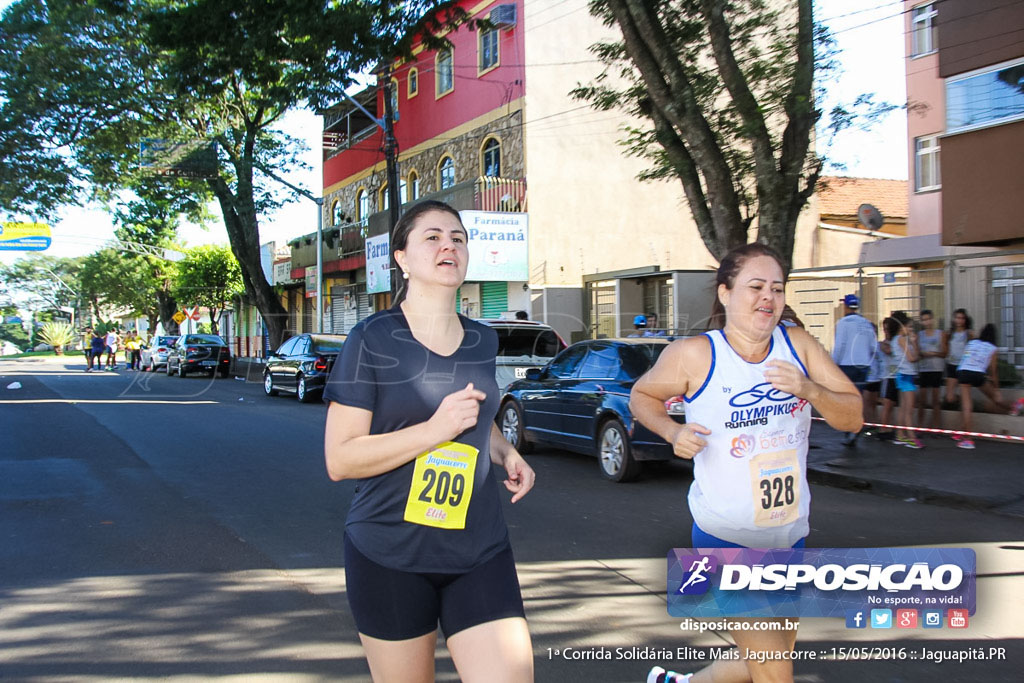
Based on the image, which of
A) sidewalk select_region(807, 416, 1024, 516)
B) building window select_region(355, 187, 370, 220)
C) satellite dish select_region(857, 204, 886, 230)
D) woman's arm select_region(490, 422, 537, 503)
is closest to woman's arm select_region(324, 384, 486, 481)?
woman's arm select_region(490, 422, 537, 503)

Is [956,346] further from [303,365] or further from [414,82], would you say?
[414,82]

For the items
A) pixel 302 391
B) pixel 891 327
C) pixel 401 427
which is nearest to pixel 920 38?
pixel 891 327

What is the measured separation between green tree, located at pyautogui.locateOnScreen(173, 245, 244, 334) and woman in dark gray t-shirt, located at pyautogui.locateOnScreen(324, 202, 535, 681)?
44.0 metres

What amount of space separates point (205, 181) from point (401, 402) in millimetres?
29800

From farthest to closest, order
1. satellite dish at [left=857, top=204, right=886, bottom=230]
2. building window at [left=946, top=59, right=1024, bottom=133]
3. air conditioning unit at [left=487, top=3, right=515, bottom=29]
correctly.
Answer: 1. air conditioning unit at [left=487, top=3, right=515, bottom=29]
2. satellite dish at [left=857, top=204, right=886, bottom=230]
3. building window at [left=946, top=59, right=1024, bottom=133]

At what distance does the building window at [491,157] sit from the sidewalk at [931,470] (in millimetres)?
14087

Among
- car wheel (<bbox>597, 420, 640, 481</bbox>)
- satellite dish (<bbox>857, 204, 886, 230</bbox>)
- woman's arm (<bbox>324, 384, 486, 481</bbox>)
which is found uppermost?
satellite dish (<bbox>857, 204, 886, 230</bbox>)

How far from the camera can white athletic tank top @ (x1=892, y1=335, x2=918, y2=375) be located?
11.8 meters

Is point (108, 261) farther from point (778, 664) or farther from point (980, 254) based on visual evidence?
point (778, 664)

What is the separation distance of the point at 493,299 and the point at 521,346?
977 centimetres

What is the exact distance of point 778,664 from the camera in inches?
109

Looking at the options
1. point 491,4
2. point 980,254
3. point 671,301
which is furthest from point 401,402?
point 491,4

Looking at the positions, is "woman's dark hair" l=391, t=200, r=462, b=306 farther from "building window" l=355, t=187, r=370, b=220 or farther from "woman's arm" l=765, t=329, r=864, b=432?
"building window" l=355, t=187, r=370, b=220

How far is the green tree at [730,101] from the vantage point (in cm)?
1045
